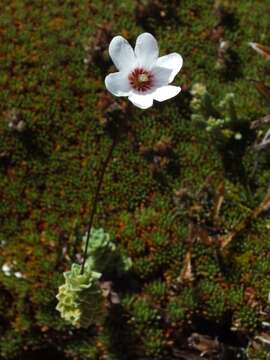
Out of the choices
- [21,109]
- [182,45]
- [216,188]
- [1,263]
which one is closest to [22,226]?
[1,263]

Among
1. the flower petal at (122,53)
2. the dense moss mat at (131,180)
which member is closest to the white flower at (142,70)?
the flower petal at (122,53)

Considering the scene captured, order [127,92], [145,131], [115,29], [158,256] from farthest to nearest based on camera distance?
[115,29]
[145,131]
[158,256]
[127,92]

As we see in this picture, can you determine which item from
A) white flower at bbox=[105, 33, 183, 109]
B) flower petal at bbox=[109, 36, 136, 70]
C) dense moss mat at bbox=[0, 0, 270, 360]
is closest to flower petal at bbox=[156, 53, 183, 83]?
white flower at bbox=[105, 33, 183, 109]

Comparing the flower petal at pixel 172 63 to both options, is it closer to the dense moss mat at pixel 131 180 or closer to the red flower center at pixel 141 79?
the red flower center at pixel 141 79

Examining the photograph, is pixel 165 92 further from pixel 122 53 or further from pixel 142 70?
pixel 122 53

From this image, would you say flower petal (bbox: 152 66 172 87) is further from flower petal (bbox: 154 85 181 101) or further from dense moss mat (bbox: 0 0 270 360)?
dense moss mat (bbox: 0 0 270 360)

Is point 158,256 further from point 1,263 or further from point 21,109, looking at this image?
point 21,109

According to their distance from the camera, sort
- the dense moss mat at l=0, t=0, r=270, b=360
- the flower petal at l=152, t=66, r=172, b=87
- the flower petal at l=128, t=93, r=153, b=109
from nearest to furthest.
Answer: the flower petal at l=128, t=93, r=153, b=109
the flower petal at l=152, t=66, r=172, b=87
the dense moss mat at l=0, t=0, r=270, b=360
